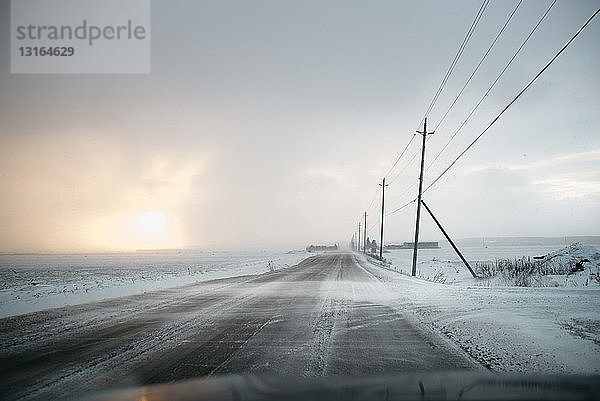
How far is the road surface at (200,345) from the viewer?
3990 mm

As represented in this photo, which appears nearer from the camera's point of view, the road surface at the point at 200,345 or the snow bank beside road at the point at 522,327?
the road surface at the point at 200,345

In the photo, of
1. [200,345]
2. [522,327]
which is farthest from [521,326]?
[200,345]

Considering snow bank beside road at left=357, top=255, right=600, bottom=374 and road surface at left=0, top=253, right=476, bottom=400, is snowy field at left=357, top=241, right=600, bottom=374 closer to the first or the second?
snow bank beside road at left=357, top=255, right=600, bottom=374

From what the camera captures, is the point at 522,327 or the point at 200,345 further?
the point at 522,327

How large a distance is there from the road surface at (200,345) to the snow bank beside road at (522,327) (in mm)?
510

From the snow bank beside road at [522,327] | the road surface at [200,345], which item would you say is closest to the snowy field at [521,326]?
the snow bank beside road at [522,327]

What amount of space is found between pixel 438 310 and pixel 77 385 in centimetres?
726

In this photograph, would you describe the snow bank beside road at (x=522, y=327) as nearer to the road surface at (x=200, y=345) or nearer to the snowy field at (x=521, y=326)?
the snowy field at (x=521, y=326)

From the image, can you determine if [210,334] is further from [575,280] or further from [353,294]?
[575,280]

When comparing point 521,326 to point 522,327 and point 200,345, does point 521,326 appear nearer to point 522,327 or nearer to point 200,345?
point 522,327

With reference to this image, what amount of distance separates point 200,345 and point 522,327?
556cm

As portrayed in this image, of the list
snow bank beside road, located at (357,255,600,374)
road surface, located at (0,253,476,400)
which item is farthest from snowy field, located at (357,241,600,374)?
road surface, located at (0,253,476,400)

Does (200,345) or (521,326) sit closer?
(200,345)

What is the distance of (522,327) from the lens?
5977 mm
